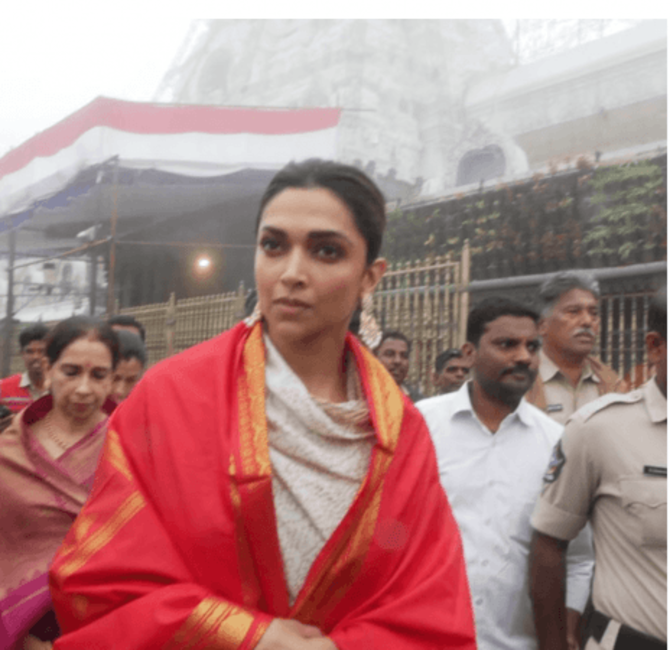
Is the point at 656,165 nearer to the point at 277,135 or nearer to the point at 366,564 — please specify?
the point at 277,135

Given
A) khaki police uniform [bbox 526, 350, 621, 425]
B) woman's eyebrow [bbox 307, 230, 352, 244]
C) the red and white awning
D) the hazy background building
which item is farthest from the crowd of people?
the hazy background building

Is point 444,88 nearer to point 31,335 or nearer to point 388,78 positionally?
point 388,78

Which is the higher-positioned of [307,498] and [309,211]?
[309,211]

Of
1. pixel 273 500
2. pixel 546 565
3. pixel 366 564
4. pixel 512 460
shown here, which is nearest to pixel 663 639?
pixel 546 565

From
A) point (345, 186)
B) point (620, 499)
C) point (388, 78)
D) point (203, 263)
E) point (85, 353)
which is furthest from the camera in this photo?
point (388, 78)

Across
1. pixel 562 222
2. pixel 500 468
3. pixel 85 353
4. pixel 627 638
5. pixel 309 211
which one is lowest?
pixel 627 638

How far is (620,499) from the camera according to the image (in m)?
1.72

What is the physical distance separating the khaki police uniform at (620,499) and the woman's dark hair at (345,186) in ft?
2.71

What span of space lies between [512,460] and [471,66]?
41.8ft

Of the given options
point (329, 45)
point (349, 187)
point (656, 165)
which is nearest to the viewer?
point (349, 187)

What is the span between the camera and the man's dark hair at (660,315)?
1.76 meters

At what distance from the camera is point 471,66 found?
13.5m

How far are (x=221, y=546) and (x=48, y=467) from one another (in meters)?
1.13

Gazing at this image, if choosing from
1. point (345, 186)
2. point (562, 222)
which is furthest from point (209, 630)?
point (562, 222)
